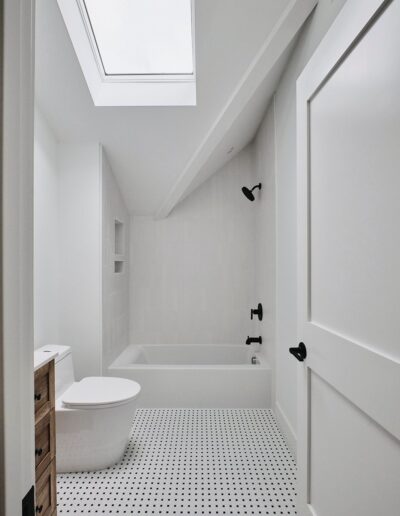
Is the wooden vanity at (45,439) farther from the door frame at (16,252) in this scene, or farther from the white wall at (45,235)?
the door frame at (16,252)

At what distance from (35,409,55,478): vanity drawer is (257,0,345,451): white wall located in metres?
1.33

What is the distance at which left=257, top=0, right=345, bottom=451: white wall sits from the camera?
83.7 inches

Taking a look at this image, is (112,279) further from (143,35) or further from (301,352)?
(301,352)

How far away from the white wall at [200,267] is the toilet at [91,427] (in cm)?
170

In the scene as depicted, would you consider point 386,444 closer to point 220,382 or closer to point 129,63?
point 220,382

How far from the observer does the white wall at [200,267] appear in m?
3.74

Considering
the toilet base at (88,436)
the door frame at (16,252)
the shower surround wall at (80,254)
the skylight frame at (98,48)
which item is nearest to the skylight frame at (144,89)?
the skylight frame at (98,48)

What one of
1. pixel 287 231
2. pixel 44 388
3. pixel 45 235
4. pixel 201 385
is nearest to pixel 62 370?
pixel 44 388

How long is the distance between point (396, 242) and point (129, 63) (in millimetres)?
2169

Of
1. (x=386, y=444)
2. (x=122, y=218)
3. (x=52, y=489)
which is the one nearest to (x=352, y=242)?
(x=386, y=444)

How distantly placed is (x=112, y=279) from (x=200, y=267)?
3.38 ft

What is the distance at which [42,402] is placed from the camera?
156 centimetres

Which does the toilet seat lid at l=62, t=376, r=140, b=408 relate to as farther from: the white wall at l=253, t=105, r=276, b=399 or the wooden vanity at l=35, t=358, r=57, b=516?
the white wall at l=253, t=105, r=276, b=399

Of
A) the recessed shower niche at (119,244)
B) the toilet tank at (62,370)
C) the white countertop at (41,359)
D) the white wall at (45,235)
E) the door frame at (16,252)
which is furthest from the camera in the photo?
the recessed shower niche at (119,244)
